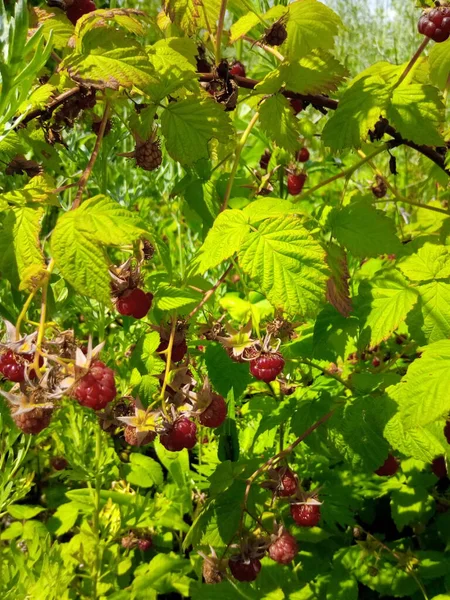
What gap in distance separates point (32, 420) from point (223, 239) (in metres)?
0.44

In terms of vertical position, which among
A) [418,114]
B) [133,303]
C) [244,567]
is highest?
[418,114]

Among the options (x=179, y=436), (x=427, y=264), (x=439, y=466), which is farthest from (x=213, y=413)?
(x=439, y=466)

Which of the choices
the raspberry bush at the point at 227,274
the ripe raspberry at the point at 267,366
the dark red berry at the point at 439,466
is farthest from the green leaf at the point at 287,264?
the dark red berry at the point at 439,466

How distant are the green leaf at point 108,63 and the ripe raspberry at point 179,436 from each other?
0.55 m

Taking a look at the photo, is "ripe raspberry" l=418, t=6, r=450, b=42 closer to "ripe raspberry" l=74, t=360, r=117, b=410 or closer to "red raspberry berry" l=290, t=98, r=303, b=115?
"red raspberry berry" l=290, t=98, r=303, b=115

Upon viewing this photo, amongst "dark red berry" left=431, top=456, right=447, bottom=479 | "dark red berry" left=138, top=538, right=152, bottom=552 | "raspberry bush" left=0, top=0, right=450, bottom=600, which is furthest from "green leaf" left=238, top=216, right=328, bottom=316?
"dark red berry" left=138, top=538, right=152, bottom=552

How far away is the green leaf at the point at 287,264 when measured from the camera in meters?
0.95

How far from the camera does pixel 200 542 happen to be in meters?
1.40

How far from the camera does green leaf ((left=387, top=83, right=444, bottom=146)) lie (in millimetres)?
1135

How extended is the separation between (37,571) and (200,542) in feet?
2.05

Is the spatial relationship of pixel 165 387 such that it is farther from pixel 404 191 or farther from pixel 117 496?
pixel 404 191

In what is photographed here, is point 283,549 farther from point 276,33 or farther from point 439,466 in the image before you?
point 276,33

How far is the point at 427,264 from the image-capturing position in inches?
48.0

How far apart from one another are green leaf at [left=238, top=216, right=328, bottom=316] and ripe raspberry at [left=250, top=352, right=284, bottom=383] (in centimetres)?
15
